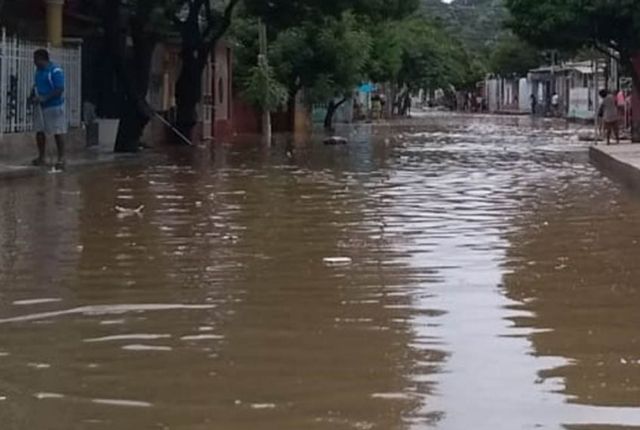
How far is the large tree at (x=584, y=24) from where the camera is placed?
33812mm

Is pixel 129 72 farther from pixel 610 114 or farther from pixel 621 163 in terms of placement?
pixel 621 163

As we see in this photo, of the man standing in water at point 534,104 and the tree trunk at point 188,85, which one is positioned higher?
the tree trunk at point 188,85

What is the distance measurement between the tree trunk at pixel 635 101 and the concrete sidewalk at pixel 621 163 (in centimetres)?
689

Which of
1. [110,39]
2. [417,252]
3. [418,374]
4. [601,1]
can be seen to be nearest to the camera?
[418,374]

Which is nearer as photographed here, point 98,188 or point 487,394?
point 487,394

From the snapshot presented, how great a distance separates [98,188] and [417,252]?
7818 mm

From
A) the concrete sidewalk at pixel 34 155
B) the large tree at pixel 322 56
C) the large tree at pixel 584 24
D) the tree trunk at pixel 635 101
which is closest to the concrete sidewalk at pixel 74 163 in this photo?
the concrete sidewalk at pixel 34 155

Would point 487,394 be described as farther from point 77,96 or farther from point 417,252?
point 77,96

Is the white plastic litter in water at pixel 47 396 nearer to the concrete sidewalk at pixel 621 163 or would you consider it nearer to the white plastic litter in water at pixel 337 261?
the white plastic litter in water at pixel 337 261

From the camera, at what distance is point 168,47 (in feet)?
128

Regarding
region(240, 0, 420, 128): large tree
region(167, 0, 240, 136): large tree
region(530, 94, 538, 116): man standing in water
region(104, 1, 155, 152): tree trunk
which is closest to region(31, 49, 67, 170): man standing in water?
region(104, 1, 155, 152): tree trunk

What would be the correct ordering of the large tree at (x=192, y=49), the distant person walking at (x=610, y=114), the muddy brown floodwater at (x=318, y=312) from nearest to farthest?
the muddy brown floodwater at (x=318, y=312) → the large tree at (x=192, y=49) → the distant person walking at (x=610, y=114)

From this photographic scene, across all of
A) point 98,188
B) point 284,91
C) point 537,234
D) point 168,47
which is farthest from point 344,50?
point 537,234

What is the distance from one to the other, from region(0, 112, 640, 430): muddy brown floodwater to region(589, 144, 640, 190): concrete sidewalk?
10.9ft
